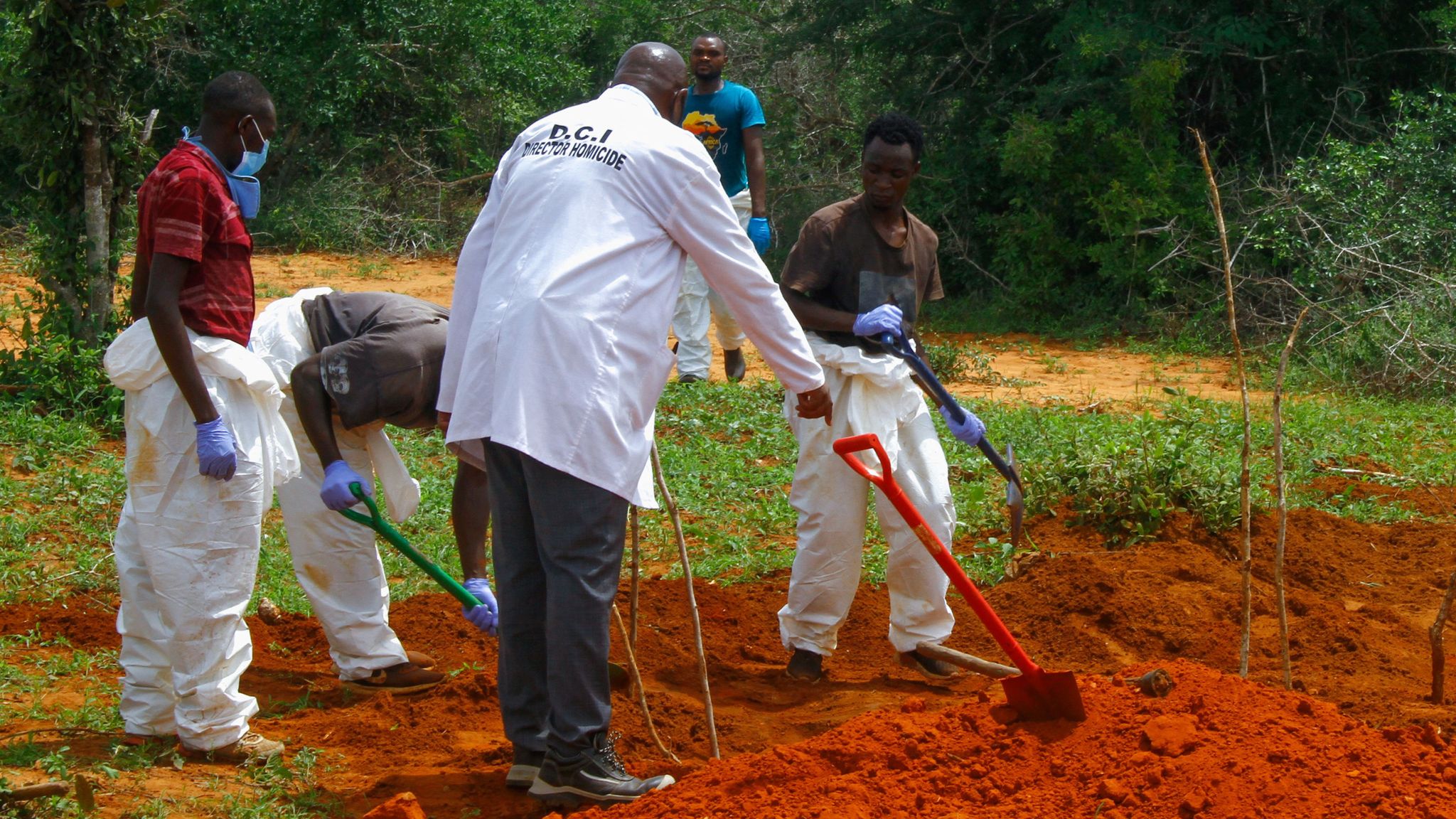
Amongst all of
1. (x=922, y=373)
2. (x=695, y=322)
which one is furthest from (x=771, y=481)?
(x=922, y=373)

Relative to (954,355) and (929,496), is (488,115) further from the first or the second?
(929,496)

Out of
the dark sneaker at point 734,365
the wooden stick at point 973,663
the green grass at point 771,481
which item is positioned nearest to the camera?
the wooden stick at point 973,663

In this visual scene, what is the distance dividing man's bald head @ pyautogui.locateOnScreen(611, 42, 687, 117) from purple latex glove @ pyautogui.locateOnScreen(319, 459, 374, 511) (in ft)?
4.37

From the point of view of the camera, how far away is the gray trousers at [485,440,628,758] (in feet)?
9.77

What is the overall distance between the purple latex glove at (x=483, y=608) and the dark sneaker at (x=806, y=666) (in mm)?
999

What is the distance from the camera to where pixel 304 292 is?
4.13 meters

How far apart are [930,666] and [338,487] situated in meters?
1.92

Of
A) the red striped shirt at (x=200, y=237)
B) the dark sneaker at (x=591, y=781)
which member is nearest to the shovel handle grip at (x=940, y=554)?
the dark sneaker at (x=591, y=781)

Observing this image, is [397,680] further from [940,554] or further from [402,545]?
[940,554]

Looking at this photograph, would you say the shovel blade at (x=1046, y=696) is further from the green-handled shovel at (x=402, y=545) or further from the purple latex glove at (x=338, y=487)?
the purple latex glove at (x=338, y=487)

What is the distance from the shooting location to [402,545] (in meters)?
3.58

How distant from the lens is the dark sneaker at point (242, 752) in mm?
3441

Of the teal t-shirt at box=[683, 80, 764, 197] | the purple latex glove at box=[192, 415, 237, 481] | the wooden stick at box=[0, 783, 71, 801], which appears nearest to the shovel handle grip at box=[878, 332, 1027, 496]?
the purple latex glove at box=[192, 415, 237, 481]

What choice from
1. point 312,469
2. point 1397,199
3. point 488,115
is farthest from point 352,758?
point 488,115
